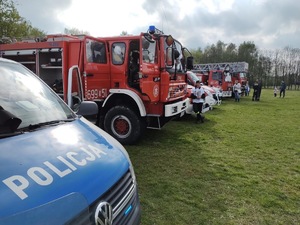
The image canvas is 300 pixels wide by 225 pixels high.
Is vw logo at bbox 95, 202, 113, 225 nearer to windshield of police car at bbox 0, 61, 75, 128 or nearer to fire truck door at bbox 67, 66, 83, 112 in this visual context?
windshield of police car at bbox 0, 61, 75, 128

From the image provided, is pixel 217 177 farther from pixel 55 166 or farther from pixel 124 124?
pixel 55 166

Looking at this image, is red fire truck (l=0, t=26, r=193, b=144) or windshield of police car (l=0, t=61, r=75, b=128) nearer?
windshield of police car (l=0, t=61, r=75, b=128)

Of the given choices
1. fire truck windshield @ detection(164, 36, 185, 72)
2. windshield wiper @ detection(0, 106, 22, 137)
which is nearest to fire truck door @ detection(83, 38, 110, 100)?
fire truck windshield @ detection(164, 36, 185, 72)

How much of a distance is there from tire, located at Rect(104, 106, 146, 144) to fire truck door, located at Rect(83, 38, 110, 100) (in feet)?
1.92

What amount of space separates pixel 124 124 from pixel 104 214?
498 cm

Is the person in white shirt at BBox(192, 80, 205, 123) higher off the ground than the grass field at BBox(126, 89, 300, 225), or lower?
higher

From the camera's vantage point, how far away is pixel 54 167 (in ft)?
5.33

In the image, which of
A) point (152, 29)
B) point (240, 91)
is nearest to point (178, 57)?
point (152, 29)

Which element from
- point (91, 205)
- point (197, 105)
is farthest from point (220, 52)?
point (91, 205)

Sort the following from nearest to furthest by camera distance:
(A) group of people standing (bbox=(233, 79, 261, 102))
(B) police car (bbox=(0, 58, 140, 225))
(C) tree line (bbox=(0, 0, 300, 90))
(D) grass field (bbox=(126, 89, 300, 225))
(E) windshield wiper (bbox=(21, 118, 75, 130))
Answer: (B) police car (bbox=(0, 58, 140, 225)), (E) windshield wiper (bbox=(21, 118, 75, 130)), (D) grass field (bbox=(126, 89, 300, 225)), (A) group of people standing (bbox=(233, 79, 261, 102)), (C) tree line (bbox=(0, 0, 300, 90))

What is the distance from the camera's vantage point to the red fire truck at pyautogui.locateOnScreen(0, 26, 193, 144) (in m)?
6.33

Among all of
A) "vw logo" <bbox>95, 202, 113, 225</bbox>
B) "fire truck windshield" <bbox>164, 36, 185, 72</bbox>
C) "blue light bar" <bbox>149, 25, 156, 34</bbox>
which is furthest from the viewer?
"fire truck windshield" <bbox>164, 36, 185, 72</bbox>

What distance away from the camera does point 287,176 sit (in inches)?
189

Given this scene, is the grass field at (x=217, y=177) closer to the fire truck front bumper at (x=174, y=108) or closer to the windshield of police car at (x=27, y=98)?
the fire truck front bumper at (x=174, y=108)
